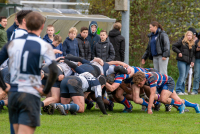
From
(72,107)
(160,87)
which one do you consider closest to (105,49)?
(160,87)

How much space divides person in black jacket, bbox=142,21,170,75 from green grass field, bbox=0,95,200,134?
3568 millimetres

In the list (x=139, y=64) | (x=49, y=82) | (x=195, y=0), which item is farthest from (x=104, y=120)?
(x=195, y=0)

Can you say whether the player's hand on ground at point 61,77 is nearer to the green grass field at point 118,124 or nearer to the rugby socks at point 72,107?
the rugby socks at point 72,107

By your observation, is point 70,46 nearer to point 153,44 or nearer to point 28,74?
point 153,44

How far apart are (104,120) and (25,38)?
341 cm

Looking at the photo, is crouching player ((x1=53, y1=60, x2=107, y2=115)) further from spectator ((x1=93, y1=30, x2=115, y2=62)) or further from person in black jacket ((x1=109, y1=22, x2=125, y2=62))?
person in black jacket ((x1=109, y1=22, x2=125, y2=62))

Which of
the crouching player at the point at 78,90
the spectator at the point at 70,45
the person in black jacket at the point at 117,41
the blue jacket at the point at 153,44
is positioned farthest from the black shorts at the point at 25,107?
the blue jacket at the point at 153,44

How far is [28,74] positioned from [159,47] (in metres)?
7.91

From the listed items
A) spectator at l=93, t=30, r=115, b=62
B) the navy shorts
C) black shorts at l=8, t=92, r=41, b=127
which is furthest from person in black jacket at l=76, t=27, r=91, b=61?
black shorts at l=8, t=92, r=41, b=127

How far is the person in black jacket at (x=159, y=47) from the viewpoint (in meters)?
10.9

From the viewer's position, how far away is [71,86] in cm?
721

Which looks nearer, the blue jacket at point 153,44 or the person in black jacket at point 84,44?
the person in black jacket at point 84,44

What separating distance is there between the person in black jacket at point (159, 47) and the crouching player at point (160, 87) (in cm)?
269

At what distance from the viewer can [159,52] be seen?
36.0 ft
